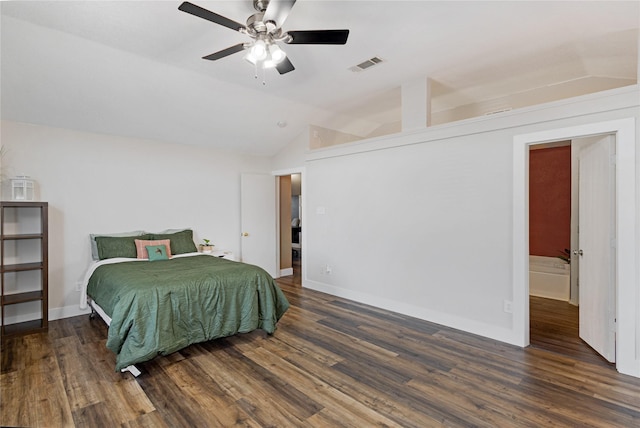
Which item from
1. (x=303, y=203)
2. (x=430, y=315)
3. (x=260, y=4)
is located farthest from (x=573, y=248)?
(x=260, y=4)

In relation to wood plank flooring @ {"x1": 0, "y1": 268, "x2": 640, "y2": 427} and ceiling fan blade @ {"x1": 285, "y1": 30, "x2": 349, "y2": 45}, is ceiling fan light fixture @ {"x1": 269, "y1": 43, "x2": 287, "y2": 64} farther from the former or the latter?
A: wood plank flooring @ {"x1": 0, "y1": 268, "x2": 640, "y2": 427}

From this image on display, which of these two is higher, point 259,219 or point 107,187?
point 107,187

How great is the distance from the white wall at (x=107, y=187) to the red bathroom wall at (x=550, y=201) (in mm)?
5205

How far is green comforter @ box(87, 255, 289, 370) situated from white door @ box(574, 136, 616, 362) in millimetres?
3074

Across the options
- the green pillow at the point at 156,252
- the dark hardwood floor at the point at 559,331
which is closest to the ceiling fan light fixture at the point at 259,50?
the green pillow at the point at 156,252

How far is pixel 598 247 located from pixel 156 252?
16.4 feet

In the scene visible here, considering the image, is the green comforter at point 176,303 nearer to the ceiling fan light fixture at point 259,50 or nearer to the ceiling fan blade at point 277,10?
the ceiling fan light fixture at point 259,50

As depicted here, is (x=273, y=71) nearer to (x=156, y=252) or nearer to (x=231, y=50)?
(x=231, y=50)

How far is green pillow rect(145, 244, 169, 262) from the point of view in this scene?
170 inches

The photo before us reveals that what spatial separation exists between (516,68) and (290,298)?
167 inches

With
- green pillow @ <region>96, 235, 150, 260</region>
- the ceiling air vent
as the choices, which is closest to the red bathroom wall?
the ceiling air vent

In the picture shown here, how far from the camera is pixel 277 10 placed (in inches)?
83.8

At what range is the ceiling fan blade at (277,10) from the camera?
6.72ft

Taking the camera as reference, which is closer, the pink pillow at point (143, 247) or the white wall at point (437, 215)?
the white wall at point (437, 215)
